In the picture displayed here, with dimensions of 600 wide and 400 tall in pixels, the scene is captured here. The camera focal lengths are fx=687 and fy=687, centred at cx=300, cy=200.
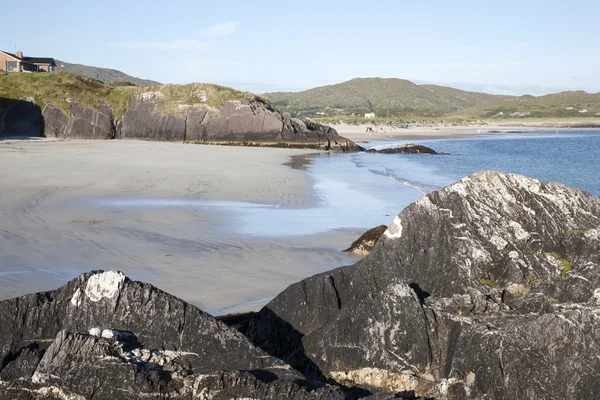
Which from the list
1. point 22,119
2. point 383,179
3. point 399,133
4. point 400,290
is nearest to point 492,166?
point 383,179

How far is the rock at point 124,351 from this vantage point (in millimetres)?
3297

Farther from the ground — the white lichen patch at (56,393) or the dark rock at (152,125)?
the dark rock at (152,125)

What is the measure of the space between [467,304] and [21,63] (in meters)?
86.1

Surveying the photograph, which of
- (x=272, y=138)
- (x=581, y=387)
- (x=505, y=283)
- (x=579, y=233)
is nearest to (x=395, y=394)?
(x=581, y=387)

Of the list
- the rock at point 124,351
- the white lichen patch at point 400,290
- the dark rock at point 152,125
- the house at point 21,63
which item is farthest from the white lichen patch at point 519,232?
the house at point 21,63

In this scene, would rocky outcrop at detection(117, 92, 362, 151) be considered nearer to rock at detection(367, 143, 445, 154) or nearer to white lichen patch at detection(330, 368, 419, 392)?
rock at detection(367, 143, 445, 154)

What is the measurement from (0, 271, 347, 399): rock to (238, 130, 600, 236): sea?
10996 mm

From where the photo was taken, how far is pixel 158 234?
14.3 metres

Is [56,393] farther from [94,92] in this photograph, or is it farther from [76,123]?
[94,92]

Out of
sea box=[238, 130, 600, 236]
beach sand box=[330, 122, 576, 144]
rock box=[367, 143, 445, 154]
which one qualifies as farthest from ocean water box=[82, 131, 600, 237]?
beach sand box=[330, 122, 576, 144]

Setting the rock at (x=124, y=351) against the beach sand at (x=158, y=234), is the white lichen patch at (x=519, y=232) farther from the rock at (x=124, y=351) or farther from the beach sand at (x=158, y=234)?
the beach sand at (x=158, y=234)

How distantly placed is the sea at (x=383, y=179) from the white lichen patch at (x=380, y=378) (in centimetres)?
1085

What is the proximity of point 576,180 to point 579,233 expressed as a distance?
33059 mm

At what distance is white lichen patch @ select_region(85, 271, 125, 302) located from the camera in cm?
378
